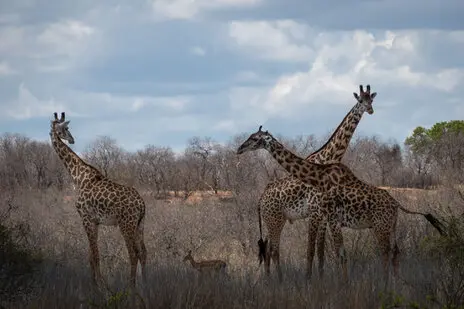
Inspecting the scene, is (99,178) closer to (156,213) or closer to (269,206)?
(269,206)

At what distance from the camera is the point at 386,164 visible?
5031cm

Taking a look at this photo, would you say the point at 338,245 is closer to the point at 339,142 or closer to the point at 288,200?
the point at 288,200

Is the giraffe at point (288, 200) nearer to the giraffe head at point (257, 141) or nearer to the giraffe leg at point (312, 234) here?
the giraffe leg at point (312, 234)

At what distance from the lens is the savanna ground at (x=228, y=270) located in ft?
31.4

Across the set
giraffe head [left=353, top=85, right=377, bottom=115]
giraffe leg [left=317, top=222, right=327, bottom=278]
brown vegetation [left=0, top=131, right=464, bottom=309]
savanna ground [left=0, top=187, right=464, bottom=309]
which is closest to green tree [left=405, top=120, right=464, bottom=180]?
brown vegetation [left=0, top=131, right=464, bottom=309]

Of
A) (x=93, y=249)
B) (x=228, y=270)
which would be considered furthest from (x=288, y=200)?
(x=93, y=249)

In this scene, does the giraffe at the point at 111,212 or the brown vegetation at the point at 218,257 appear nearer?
the brown vegetation at the point at 218,257

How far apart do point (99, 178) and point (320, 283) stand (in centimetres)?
517

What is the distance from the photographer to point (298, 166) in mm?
13188

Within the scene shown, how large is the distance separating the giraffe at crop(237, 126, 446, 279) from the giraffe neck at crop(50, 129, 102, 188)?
2.78 meters

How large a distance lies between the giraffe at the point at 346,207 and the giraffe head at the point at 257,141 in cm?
2

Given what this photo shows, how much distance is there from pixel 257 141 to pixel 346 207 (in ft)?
5.80

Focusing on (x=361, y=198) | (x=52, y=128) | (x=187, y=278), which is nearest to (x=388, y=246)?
(x=361, y=198)

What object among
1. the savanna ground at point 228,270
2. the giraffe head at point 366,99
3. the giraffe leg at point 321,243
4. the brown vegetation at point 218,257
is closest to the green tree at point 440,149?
the brown vegetation at point 218,257
